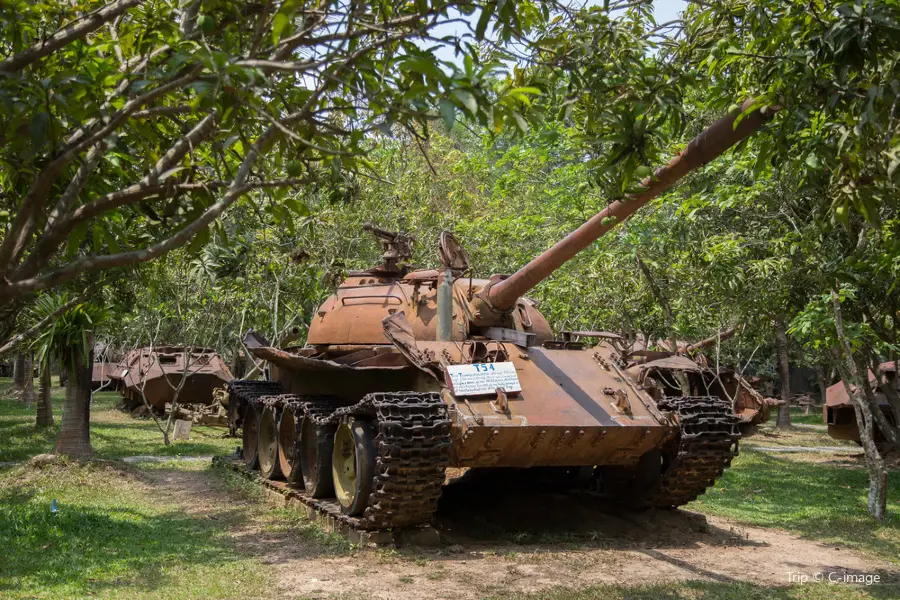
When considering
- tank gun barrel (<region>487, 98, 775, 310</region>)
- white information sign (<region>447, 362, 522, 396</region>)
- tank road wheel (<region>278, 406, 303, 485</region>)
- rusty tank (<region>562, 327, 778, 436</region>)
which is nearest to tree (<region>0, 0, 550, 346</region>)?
tank gun barrel (<region>487, 98, 775, 310</region>)

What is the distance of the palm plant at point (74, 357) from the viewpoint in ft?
43.2

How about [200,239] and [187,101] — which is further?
[187,101]

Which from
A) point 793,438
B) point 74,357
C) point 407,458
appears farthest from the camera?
point 793,438

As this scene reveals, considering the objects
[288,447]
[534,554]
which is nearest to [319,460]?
[288,447]

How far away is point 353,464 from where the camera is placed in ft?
32.5

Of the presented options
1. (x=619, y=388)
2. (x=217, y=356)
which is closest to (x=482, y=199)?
(x=217, y=356)

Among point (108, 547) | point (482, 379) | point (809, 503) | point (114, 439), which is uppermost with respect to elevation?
point (482, 379)

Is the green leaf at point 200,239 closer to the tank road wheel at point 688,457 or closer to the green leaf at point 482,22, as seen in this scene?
the green leaf at point 482,22

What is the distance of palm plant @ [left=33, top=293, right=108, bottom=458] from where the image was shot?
1316 centimetres

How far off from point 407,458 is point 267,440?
18.5 ft

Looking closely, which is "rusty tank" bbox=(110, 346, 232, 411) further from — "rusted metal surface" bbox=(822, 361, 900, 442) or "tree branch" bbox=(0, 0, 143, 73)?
"tree branch" bbox=(0, 0, 143, 73)

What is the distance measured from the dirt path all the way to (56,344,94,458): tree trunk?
2.96m

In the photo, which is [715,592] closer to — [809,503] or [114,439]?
[809,503]

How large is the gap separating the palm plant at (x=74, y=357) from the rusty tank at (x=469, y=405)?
3.05 metres
